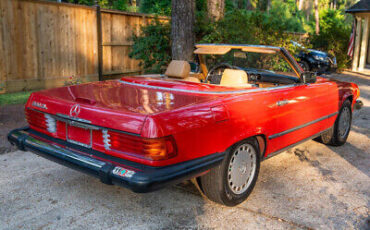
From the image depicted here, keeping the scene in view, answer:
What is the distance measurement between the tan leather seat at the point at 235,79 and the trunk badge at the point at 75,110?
1.63 m

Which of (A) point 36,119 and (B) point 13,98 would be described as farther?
Answer: (B) point 13,98

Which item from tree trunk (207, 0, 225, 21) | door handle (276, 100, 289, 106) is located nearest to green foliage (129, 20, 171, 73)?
tree trunk (207, 0, 225, 21)

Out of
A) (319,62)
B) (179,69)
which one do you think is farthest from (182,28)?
(319,62)

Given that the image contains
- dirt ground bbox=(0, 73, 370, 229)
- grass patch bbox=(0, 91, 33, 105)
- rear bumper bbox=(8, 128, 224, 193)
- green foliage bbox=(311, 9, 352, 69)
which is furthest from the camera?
green foliage bbox=(311, 9, 352, 69)

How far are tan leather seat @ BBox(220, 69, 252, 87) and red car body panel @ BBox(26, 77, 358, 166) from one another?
0.65 feet

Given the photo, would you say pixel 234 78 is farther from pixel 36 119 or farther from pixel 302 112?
pixel 36 119

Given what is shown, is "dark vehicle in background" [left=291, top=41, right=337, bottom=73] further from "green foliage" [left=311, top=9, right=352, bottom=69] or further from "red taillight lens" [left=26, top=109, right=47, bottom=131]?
"red taillight lens" [left=26, top=109, right=47, bottom=131]

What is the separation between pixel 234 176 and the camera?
11.7ft

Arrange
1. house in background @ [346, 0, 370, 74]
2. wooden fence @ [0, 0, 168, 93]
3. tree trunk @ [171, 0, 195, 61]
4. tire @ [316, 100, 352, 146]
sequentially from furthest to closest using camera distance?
house in background @ [346, 0, 370, 74] < tree trunk @ [171, 0, 195, 61] < wooden fence @ [0, 0, 168, 93] < tire @ [316, 100, 352, 146]

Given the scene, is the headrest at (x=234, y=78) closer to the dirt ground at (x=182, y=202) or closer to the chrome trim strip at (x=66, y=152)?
the dirt ground at (x=182, y=202)

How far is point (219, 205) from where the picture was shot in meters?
3.65

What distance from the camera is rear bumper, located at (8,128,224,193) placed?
2.75 metres

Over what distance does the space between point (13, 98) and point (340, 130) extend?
21.4ft

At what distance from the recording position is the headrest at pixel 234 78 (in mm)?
4023
